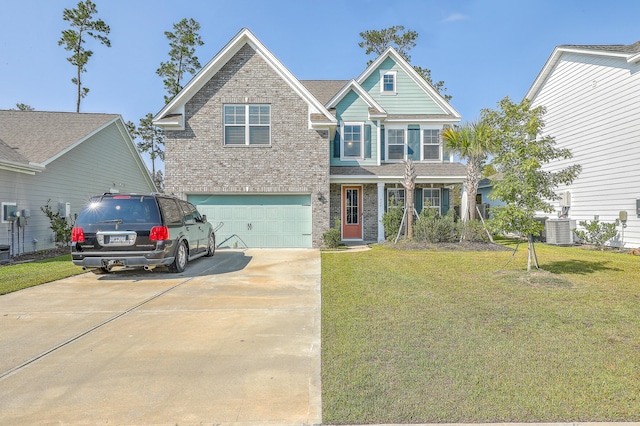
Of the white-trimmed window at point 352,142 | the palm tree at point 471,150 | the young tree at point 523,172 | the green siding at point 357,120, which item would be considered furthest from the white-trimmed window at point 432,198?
the young tree at point 523,172

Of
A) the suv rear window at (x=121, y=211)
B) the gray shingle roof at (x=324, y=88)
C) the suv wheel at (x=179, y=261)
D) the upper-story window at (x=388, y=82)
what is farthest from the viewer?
the upper-story window at (x=388, y=82)

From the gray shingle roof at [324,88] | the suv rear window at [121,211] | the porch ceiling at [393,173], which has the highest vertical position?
the gray shingle roof at [324,88]

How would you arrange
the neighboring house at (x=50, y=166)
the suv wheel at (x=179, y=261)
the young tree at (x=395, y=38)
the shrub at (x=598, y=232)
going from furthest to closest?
the young tree at (x=395, y=38) < the shrub at (x=598, y=232) < the neighboring house at (x=50, y=166) < the suv wheel at (x=179, y=261)

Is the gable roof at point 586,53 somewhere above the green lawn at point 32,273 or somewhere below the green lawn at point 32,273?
above

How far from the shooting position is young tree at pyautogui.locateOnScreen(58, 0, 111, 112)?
85.0ft

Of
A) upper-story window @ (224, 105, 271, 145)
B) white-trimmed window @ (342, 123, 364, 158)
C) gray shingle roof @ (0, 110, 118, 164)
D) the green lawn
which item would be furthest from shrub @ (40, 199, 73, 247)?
white-trimmed window @ (342, 123, 364, 158)

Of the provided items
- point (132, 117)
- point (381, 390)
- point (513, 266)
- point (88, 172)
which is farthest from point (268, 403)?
point (132, 117)

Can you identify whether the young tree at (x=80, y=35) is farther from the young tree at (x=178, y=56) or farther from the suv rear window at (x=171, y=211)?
the suv rear window at (x=171, y=211)

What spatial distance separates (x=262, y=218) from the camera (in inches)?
539

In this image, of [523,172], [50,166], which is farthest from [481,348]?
[50,166]

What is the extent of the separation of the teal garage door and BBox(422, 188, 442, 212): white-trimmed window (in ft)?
19.3

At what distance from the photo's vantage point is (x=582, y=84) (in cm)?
1470

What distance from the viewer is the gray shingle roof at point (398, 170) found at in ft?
49.8

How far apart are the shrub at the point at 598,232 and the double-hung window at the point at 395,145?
25.5 feet
